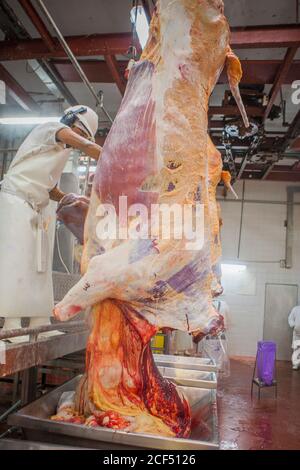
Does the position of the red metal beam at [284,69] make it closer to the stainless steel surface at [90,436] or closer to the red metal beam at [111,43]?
the red metal beam at [111,43]

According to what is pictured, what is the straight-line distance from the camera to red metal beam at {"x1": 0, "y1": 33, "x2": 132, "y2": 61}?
4.70m

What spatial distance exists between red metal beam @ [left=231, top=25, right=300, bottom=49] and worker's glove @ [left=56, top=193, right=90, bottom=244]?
3.29 metres

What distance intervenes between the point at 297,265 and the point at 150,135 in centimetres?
1026

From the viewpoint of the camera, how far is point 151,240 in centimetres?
167

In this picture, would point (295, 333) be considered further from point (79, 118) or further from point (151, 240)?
point (151, 240)

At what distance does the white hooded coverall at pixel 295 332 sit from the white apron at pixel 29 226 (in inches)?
348

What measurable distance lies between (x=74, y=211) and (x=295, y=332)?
9518 millimetres

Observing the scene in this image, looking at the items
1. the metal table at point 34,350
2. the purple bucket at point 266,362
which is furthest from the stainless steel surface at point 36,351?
→ the purple bucket at point 266,362

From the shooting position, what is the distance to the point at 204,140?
6.53 ft

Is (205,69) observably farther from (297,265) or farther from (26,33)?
(297,265)

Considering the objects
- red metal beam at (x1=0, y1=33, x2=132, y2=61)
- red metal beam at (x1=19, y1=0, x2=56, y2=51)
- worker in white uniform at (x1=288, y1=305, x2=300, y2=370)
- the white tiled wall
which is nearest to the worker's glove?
red metal beam at (x1=19, y1=0, x2=56, y2=51)

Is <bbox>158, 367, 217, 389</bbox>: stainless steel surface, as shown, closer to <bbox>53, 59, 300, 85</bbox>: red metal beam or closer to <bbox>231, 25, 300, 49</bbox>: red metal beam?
<bbox>231, 25, 300, 49</bbox>: red metal beam
